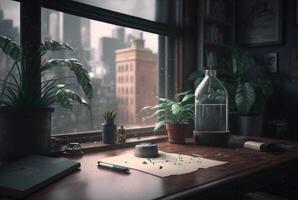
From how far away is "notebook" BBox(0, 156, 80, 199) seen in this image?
0.83m

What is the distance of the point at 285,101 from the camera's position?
101 inches

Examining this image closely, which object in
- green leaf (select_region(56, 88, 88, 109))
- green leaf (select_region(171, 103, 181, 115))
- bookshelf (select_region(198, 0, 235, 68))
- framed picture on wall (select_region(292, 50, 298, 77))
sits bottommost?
green leaf (select_region(171, 103, 181, 115))

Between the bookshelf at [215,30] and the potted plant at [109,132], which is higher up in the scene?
the bookshelf at [215,30]

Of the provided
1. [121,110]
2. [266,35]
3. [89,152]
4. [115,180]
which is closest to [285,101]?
[266,35]

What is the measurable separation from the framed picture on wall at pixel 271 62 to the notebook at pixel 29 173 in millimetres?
2019

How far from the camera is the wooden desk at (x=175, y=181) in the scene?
33.3 inches

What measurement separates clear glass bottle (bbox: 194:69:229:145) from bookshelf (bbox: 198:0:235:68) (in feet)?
1.94

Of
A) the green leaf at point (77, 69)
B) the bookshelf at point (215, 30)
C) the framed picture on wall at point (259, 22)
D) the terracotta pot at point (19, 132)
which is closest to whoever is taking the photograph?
the terracotta pot at point (19, 132)

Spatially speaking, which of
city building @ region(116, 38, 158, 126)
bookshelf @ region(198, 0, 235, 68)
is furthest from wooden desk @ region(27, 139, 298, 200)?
bookshelf @ region(198, 0, 235, 68)

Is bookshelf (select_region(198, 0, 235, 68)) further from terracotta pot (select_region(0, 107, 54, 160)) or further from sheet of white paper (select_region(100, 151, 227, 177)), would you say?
terracotta pot (select_region(0, 107, 54, 160))

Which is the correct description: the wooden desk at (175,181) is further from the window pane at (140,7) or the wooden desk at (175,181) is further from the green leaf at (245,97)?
the window pane at (140,7)

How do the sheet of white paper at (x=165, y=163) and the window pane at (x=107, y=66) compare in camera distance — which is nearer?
the sheet of white paper at (x=165, y=163)

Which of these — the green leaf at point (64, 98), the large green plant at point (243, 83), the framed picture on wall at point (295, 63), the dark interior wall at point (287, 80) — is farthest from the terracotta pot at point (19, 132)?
the framed picture on wall at point (295, 63)

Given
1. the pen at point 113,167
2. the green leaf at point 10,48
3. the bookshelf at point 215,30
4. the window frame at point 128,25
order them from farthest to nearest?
1. the bookshelf at point 215,30
2. the window frame at point 128,25
3. the green leaf at point 10,48
4. the pen at point 113,167
